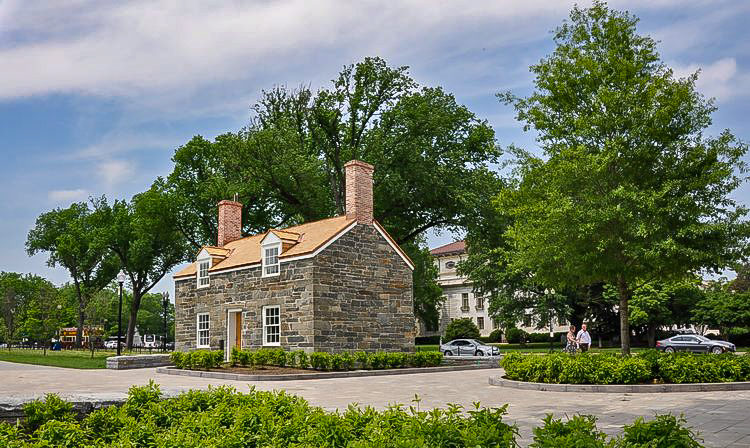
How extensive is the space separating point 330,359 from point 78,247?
141 ft

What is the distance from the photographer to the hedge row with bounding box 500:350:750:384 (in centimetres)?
1486

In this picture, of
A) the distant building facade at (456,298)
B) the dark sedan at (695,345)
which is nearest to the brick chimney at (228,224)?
the dark sedan at (695,345)

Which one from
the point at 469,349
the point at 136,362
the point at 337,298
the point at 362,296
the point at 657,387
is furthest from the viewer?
the point at 469,349

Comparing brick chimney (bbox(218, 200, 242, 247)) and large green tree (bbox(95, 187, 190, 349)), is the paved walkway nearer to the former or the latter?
brick chimney (bbox(218, 200, 242, 247))

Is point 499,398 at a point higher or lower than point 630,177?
lower

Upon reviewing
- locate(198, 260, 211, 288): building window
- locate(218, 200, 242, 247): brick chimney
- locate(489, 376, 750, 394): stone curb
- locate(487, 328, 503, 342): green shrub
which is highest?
locate(218, 200, 242, 247): brick chimney

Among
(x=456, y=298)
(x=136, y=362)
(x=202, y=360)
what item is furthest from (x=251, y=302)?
(x=456, y=298)

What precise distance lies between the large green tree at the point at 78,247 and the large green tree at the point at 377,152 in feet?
75.5

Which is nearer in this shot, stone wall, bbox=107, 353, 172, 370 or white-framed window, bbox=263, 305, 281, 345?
white-framed window, bbox=263, 305, 281, 345

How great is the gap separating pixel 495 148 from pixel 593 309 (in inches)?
731

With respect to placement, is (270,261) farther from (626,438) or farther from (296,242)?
(626,438)

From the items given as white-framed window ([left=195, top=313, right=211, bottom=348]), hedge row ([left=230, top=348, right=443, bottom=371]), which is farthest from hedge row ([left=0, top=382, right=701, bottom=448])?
white-framed window ([left=195, top=313, right=211, bottom=348])

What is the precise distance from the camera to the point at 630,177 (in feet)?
56.7

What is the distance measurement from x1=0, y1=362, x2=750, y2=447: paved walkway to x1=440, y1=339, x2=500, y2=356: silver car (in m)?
18.1
